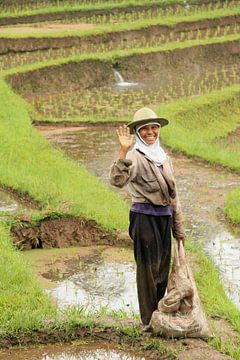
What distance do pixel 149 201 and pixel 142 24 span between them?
55.1 feet

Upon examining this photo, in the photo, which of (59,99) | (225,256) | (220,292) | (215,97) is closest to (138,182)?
(220,292)

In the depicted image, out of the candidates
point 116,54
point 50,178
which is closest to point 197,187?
point 50,178

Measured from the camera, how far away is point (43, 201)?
26.3 feet

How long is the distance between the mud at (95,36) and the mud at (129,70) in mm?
1555

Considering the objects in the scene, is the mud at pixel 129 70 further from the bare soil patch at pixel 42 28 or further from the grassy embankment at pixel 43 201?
the grassy embankment at pixel 43 201

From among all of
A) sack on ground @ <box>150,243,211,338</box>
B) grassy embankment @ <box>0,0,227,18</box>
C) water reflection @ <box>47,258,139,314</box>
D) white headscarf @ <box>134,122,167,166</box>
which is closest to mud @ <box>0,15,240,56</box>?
grassy embankment @ <box>0,0,227,18</box>

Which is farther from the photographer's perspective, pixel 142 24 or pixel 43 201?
pixel 142 24

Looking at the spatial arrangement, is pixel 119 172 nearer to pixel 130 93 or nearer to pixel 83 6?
pixel 130 93

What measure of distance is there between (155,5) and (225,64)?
6.09m

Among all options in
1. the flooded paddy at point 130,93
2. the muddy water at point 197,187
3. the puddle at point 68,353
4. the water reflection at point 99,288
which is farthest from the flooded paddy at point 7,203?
the flooded paddy at point 130,93

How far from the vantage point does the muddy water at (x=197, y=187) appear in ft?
23.7

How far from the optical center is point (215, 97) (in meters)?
15.1

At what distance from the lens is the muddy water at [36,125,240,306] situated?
7234mm

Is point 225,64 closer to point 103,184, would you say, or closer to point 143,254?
point 103,184
